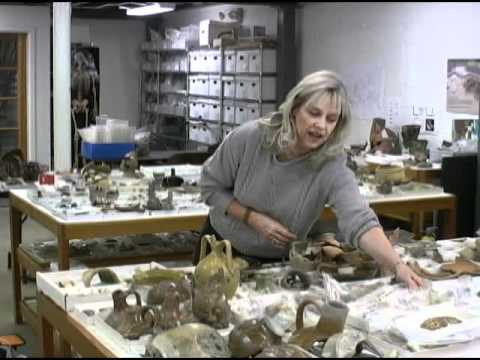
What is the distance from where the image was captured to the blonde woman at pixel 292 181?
245 centimetres

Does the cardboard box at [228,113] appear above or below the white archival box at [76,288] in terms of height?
above

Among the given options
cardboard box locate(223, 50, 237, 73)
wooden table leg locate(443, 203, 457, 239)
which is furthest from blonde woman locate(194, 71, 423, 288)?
cardboard box locate(223, 50, 237, 73)

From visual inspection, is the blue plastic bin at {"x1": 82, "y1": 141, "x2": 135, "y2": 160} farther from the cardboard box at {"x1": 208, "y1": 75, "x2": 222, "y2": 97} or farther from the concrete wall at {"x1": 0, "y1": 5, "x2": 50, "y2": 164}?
the cardboard box at {"x1": 208, "y1": 75, "x2": 222, "y2": 97}

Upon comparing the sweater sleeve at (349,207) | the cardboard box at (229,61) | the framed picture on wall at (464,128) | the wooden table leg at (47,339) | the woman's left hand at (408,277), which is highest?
the cardboard box at (229,61)

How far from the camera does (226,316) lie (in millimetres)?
2012

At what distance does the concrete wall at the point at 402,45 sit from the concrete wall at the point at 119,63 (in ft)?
13.1

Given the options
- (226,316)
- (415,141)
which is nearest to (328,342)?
(226,316)

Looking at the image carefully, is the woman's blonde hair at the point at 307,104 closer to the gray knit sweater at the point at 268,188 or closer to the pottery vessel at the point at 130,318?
the gray knit sweater at the point at 268,188

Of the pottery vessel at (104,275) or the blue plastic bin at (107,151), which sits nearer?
the pottery vessel at (104,275)

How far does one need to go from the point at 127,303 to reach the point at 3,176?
12.2 feet

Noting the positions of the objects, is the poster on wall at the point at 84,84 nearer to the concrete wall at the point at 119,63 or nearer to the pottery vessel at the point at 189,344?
the concrete wall at the point at 119,63

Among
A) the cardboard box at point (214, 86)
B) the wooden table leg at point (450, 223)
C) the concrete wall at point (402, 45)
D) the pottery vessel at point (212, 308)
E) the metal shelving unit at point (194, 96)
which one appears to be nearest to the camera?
the pottery vessel at point (212, 308)

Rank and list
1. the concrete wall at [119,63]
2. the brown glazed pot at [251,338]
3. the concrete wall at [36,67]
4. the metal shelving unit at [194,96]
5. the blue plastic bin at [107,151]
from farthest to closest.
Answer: the concrete wall at [119,63]
the concrete wall at [36,67]
the metal shelving unit at [194,96]
the blue plastic bin at [107,151]
the brown glazed pot at [251,338]

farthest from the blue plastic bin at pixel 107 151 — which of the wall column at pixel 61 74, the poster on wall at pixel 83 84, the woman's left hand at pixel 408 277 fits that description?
the woman's left hand at pixel 408 277
